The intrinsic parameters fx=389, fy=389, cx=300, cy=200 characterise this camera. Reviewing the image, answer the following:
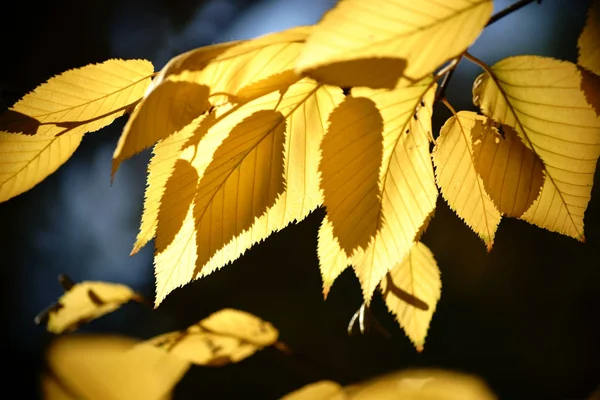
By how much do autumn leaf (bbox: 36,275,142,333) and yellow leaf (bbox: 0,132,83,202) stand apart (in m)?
0.15

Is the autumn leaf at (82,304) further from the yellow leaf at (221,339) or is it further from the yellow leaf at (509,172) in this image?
the yellow leaf at (509,172)

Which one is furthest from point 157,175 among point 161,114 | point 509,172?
point 509,172

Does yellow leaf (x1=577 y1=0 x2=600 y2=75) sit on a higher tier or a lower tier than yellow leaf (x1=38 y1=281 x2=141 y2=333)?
higher

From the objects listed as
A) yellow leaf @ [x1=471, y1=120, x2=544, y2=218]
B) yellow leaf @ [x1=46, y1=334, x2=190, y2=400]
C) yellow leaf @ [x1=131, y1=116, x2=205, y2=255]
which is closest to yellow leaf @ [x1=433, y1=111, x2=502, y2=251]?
yellow leaf @ [x1=471, y1=120, x2=544, y2=218]

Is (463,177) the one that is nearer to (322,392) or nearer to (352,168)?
(352,168)

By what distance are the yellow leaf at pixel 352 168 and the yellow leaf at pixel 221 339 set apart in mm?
192

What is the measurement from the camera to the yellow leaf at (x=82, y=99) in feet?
0.54

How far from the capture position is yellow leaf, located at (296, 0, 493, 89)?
0.09 meters

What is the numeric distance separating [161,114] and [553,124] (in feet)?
0.50

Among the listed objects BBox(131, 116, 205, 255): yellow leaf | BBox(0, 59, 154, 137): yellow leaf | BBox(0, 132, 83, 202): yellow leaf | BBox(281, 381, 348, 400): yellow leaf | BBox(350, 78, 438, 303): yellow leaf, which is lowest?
BBox(281, 381, 348, 400): yellow leaf

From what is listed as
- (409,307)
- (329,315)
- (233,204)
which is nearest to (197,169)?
(233,204)

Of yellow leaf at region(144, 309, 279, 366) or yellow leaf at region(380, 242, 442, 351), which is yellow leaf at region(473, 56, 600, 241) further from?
yellow leaf at region(144, 309, 279, 366)

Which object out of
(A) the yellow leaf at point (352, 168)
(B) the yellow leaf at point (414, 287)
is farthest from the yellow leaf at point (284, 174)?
(B) the yellow leaf at point (414, 287)

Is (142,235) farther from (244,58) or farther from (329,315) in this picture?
(329,315)
